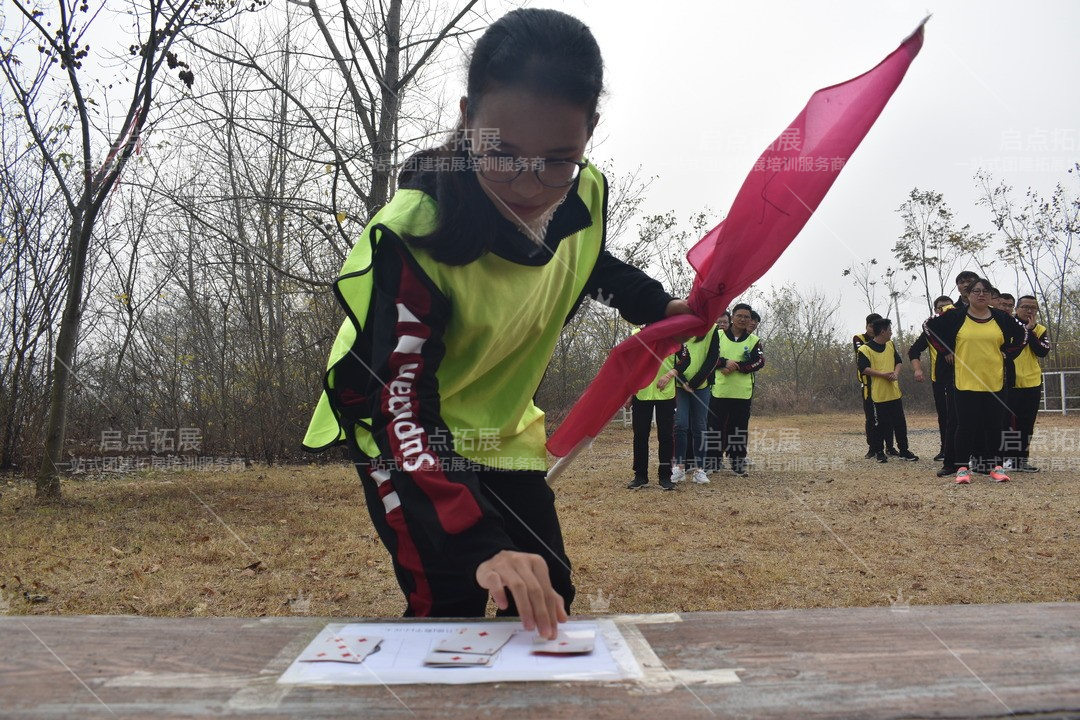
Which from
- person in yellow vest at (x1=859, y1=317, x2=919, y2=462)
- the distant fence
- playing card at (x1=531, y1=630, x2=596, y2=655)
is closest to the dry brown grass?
person in yellow vest at (x1=859, y1=317, x2=919, y2=462)

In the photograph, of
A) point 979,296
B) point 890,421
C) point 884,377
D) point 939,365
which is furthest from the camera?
point 890,421

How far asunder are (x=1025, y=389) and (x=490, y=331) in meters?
7.58

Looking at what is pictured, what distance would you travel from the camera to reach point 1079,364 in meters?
18.1

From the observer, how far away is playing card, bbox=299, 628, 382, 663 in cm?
124

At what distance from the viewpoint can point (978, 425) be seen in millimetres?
7352

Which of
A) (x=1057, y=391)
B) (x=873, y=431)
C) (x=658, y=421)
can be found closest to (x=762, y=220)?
(x=658, y=421)

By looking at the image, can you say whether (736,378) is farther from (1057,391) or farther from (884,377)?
(1057,391)

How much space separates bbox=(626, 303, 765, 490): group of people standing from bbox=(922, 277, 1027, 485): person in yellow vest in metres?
1.74

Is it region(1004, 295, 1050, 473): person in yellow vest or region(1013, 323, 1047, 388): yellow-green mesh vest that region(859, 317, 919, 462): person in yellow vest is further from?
region(1013, 323, 1047, 388): yellow-green mesh vest

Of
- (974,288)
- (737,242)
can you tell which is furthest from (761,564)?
(974,288)

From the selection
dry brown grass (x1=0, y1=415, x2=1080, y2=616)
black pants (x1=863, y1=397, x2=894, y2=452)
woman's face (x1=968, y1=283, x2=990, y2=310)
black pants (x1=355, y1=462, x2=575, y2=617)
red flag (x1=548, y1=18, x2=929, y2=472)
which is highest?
woman's face (x1=968, y1=283, x2=990, y2=310)

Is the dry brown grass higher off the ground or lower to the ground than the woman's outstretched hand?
lower

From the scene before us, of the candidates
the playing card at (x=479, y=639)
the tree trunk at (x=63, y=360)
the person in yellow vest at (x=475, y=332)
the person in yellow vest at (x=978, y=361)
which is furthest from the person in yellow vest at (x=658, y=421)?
the playing card at (x=479, y=639)

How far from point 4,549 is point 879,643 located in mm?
4962
